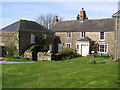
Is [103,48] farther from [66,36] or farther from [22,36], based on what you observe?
[22,36]

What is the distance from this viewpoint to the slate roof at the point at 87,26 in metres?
35.7

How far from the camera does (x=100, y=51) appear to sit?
35344mm

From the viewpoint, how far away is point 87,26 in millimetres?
37969

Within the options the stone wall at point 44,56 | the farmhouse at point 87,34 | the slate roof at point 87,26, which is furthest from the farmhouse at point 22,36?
the slate roof at point 87,26

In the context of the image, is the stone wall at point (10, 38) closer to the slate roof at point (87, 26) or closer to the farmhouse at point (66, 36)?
the farmhouse at point (66, 36)

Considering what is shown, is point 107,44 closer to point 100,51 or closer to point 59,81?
point 100,51

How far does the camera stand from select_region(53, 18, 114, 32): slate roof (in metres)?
35.7

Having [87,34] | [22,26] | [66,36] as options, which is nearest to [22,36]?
[22,26]

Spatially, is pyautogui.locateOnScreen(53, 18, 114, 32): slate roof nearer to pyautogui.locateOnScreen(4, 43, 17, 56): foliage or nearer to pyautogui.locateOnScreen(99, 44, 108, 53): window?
pyautogui.locateOnScreen(99, 44, 108, 53): window

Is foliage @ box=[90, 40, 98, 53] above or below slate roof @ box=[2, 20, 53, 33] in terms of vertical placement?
below

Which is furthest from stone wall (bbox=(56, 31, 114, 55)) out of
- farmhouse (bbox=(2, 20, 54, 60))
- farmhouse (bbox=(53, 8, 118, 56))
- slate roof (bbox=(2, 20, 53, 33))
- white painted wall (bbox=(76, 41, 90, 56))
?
farmhouse (bbox=(2, 20, 54, 60))

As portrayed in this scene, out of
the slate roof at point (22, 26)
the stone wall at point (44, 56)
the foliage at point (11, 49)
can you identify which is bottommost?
the stone wall at point (44, 56)

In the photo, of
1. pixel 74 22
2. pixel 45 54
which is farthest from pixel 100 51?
pixel 45 54

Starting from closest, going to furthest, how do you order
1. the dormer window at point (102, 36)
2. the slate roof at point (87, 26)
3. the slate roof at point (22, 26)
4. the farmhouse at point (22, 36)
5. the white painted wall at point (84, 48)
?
the farmhouse at point (22, 36) < the slate roof at point (22, 26) < the dormer window at point (102, 36) < the slate roof at point (87, 26) < the white painted wall at point (84, 48)
